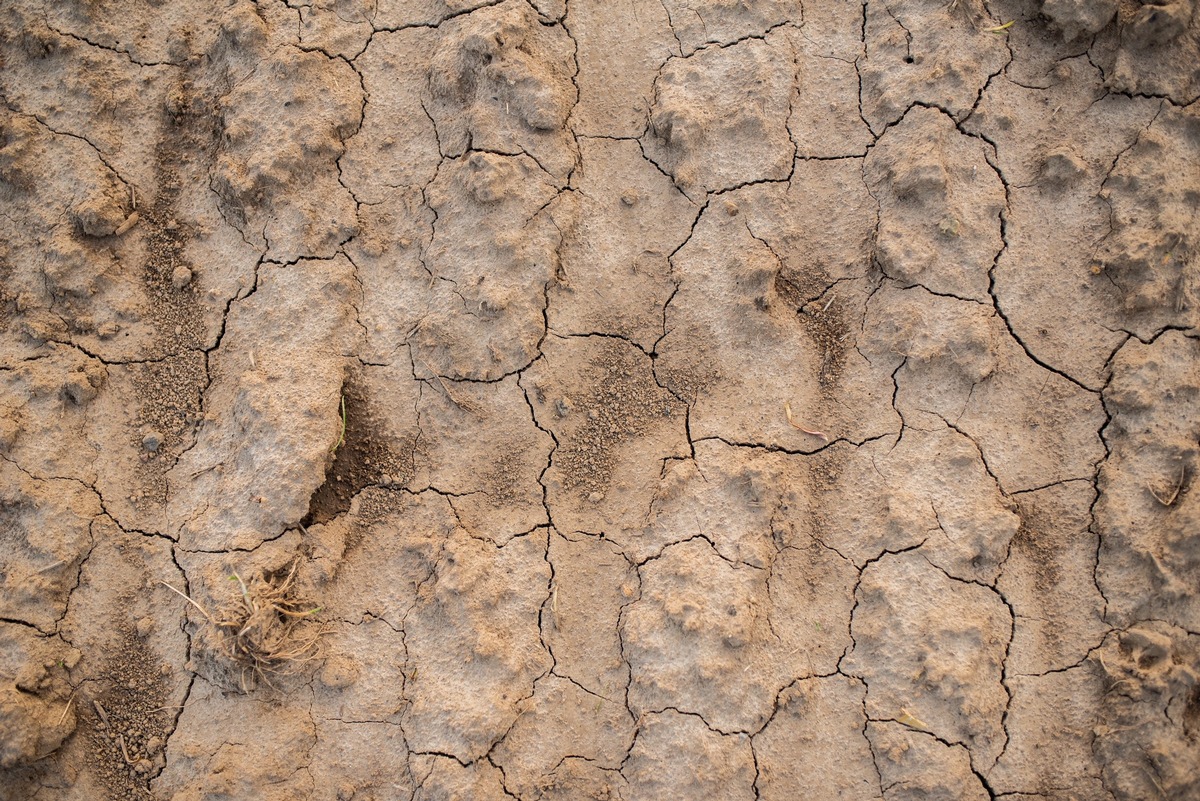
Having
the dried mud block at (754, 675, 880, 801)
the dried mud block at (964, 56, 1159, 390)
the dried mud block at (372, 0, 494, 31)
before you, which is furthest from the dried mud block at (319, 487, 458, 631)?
the dried mud block at (964, 56, 1159, 390)

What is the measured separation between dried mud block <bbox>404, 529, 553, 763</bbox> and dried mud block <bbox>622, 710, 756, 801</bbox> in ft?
1.48

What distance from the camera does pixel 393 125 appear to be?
3002mm

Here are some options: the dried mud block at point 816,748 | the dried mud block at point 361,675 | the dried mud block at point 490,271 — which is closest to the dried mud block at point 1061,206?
the dried mud block at point 816,748

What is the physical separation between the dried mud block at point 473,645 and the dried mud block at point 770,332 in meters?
0.87

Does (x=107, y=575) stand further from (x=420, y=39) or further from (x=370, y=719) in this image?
(x=420, y=39)

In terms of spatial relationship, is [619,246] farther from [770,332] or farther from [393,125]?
[393,125]

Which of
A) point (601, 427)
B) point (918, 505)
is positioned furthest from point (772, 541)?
point (601, 427)

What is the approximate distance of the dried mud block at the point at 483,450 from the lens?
2.79m

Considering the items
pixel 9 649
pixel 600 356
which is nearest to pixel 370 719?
pixel 9 649

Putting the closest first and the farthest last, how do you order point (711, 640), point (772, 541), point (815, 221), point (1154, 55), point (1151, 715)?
point (1151, 715), point (711, 640), point (772, 541), point (1154, 55), point (815, 221)

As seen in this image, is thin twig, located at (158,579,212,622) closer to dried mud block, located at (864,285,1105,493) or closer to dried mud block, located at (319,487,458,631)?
dried mud block, located at (319,487,458,631)

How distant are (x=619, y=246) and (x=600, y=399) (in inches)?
24.2

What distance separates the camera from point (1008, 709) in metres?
2.56

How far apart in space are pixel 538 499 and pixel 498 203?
1.15 m
